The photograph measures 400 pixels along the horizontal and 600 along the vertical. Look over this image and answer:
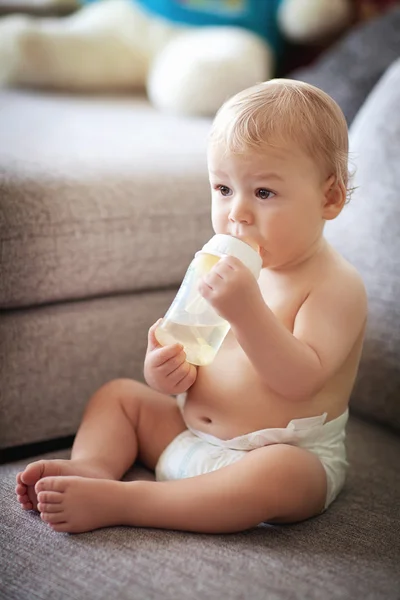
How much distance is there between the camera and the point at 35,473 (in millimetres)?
841

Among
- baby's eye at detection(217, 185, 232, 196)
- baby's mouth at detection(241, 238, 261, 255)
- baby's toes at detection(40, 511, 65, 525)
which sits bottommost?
baby's toes at detection(40, 511, 65, 525)

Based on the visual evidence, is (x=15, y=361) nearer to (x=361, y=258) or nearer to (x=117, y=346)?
(x=117, y=346)

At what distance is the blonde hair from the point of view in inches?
31.7

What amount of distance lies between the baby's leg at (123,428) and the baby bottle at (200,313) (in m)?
0.12

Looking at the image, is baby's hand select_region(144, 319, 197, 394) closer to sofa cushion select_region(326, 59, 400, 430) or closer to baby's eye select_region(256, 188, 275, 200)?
baby's eye select_region(256, 188, 275, 200)

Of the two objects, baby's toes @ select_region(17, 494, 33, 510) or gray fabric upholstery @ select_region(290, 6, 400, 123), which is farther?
gray fabric upholstery @ select_region(290, 6, 400, 123)

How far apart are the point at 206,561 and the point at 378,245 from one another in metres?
0.54

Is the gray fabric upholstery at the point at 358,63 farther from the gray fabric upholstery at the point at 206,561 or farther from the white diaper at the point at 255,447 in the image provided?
the gray fabric upholstery at the point at 206,561

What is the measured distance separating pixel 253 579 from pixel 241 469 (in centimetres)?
12

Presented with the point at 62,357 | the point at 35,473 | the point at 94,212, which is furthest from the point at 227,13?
the point at 35,473

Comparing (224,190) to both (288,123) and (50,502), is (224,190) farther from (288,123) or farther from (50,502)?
(50,502)

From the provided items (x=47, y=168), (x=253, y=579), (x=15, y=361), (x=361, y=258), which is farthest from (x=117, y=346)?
(x=253, y=579)

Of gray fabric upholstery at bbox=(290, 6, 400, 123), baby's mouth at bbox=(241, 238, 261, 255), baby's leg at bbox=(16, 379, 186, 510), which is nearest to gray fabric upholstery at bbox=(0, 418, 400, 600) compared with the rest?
baby's leg at bbox=(16, 379, 186, 510)

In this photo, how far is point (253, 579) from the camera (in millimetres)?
741
